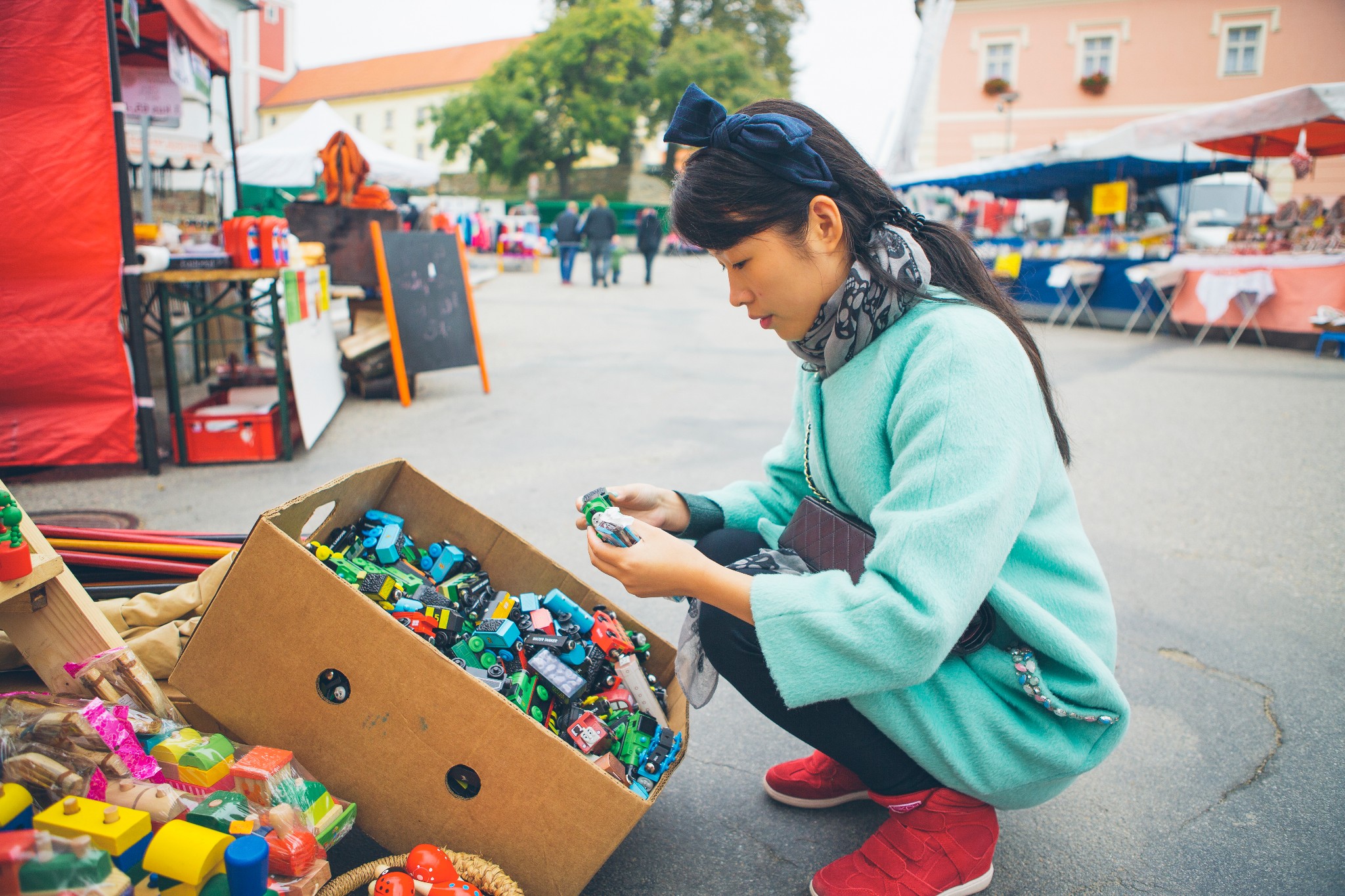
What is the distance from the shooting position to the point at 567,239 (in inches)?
669

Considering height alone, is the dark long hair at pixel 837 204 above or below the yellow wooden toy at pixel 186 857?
above

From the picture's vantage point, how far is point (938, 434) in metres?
1.33

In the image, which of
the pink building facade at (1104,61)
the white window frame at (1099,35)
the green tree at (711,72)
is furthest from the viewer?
the green tree at (711,72)

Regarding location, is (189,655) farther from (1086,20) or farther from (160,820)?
(1086,20)

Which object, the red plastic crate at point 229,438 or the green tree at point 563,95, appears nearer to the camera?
the red plastic crate at point 229,438

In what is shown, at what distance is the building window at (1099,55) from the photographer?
2475cm

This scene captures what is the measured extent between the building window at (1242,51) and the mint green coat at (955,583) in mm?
29516

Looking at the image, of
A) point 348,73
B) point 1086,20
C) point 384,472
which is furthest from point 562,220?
point 348,73

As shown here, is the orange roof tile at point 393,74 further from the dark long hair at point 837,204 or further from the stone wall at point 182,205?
the dark long hair at point 837,204

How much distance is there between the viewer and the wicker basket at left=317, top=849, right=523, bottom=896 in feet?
4.65

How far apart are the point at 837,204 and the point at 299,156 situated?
15.6 meters

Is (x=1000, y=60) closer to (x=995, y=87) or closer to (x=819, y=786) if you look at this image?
(x=995, y=87)

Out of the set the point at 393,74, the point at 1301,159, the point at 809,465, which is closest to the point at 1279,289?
the point at 1301,159

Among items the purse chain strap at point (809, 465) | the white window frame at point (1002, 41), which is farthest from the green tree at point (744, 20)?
the purse chain strap at point (809, 465)
